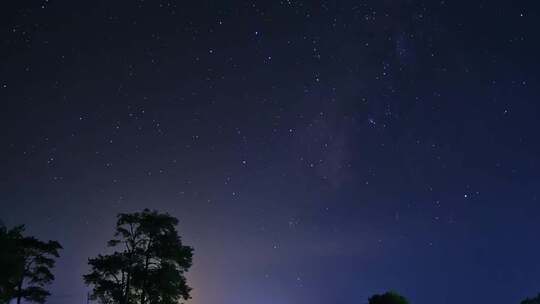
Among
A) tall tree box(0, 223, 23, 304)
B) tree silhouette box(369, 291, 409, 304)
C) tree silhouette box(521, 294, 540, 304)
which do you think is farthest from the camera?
tree silhouette box(521, 294, 540, 304)

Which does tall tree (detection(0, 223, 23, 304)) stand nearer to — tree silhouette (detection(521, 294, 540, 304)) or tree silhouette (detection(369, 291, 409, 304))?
tree silhouette (detection(369, 291, 409, 304))

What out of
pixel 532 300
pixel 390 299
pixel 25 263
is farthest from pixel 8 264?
pixel 532 300

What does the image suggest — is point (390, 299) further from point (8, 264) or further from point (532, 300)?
point (532, 300)

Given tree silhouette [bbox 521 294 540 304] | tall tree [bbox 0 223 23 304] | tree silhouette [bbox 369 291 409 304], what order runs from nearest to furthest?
tall tree [bbox 0 223 23 304] → tree silhouette [bbox 369 291 409 304] → tree silhouette [bbox 521 294 540 304]

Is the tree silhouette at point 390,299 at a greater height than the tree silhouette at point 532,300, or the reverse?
the tree silhouette at point 532,300

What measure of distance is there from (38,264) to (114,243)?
5.24 metres

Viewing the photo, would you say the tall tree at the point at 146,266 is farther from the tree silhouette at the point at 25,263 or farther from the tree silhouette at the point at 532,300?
Result: the tree silhouette at the point at 532,300

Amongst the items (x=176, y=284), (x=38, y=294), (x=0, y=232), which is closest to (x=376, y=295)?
(x=176, y=284)

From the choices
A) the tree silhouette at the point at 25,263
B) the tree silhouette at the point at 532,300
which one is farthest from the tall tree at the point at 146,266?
the tree silhouette at the point at 532,300

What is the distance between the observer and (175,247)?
36562mm

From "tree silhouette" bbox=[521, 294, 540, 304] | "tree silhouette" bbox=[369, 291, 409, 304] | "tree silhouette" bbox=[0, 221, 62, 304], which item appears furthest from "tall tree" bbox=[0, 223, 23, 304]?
"tree silhouette" bbox=[521, 294, 540, 304]

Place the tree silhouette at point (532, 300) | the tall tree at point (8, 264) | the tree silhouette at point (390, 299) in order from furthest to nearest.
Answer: the tree silhouette at point (532, 300) → the tree silhouette at point (390, 299) → the tall tree at point (8, 264)

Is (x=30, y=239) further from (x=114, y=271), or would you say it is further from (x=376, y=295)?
(x=376, y=295)

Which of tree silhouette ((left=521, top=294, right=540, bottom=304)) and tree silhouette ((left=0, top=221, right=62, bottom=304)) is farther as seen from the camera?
tree silhouette ((left=521, top=294, right=540, bottom=304))
